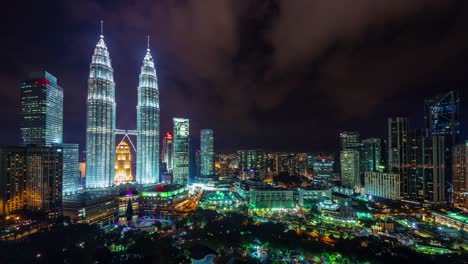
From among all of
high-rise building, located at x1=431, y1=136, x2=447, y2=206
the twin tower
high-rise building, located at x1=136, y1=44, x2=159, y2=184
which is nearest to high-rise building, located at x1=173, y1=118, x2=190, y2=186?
high-rise building, located at x1=136, y1=44, x2=159, y2=184

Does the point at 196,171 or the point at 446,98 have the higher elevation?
the point at 446,98

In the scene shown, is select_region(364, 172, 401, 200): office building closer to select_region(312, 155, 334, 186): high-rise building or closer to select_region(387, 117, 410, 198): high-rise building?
select_region(387, 117, 410, 198): high-rise building

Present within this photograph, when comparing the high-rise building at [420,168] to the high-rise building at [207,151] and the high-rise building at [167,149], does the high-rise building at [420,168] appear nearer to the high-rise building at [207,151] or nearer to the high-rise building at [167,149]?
the high-rise building at [207,151]

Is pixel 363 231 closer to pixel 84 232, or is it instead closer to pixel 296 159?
pixel 84 232

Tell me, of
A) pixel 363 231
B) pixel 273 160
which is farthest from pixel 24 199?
pixel 273 160

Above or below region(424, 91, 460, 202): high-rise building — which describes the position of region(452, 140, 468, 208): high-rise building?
below

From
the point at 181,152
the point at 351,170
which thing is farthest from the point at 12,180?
the point at 351,170

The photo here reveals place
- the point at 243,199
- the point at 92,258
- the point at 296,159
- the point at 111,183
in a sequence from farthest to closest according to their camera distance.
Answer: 1. the point at 296,159
2. the point at 111,183
3. the point at 243,199
4. the point at 92,258
